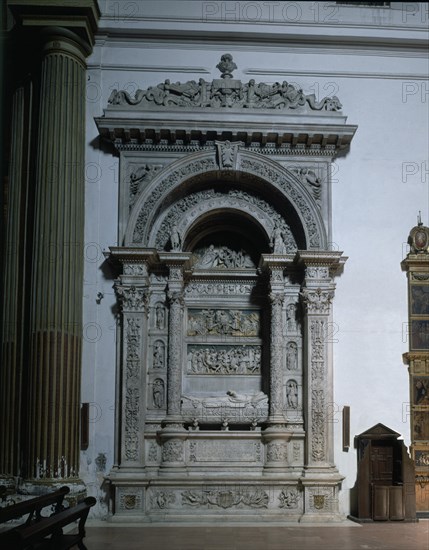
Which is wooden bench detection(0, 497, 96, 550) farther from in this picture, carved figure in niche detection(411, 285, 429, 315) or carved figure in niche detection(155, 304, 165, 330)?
carved figure in niche detection(411, 285, 429, 315)

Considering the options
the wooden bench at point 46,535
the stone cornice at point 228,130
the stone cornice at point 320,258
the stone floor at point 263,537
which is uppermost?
the stone cornice at point 228,130

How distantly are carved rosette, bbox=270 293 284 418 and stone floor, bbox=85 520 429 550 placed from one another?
1.96 meters

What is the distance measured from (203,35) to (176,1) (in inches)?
29.8

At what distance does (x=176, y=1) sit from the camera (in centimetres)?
1250

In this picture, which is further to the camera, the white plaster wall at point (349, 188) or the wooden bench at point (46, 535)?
the white plaster wall at point (349, 188)

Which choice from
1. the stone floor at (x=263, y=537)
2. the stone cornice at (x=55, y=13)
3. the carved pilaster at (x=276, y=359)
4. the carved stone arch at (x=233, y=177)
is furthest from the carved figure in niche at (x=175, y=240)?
the stone floor at (x=263, y=537)

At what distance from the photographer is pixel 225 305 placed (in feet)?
41.0

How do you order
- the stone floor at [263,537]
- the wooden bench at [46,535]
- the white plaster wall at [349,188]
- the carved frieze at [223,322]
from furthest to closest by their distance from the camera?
the carved frieze at [223,322], the white plaster wall at [349,188], the stone floor at [263,537], the wooden bench at [46,535]

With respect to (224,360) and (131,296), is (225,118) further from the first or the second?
(224,360)

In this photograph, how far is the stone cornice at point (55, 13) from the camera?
451 inches

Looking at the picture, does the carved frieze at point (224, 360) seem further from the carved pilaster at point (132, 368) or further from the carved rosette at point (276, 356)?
the carved pilaster at point (132, 368)

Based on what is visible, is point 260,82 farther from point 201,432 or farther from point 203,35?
point 201,432

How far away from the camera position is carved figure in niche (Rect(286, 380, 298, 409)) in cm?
1186

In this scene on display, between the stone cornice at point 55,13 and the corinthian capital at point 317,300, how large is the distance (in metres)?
5.55
